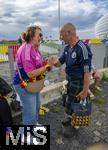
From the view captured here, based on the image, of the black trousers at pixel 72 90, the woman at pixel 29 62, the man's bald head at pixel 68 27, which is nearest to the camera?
the woman at pixel 29 62

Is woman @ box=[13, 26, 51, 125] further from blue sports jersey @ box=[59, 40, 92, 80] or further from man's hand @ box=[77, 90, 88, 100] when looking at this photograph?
man's hand @ box=[77, 90, 88, 100]

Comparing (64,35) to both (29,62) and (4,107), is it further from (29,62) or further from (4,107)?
(4,107)

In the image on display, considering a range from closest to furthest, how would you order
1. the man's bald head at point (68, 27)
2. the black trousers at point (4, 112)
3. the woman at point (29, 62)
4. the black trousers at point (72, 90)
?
the woman at point (29, 62), the black trousers at point (4, 112), the man's bald head at point (68, 27), the black trousers at point (72, 90)

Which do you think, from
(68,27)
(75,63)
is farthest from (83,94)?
(68,27)

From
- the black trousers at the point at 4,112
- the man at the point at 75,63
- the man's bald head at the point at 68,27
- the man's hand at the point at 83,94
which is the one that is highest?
the man's bald head at the point at 68,27

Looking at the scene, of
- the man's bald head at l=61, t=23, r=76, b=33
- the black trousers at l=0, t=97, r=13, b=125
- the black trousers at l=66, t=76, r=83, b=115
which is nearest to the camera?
the black trousers at l=0, t=97, r=13, b=125

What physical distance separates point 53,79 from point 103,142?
2.98 m

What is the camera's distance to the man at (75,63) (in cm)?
429

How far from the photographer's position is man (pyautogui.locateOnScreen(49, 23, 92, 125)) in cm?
429

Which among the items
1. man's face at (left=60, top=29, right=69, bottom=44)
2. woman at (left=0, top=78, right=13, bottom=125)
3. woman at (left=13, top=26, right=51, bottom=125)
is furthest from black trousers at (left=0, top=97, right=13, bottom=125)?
man's face at (left=60, top=29, right=69, bottom=44)

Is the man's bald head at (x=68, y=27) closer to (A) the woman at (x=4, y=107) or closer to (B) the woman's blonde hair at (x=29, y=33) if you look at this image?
(B) the woman's blonde hair at (x=29, y=33)

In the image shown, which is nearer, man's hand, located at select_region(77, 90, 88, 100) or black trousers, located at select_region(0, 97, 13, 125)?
black trousers, located at select_region(0, 97, 13, 125)

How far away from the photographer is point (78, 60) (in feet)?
14.3

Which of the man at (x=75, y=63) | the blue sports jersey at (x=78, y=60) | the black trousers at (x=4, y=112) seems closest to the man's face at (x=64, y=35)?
the man at (x=75, y=63)
